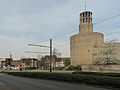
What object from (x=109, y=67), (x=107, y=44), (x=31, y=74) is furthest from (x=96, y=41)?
(x=31, y=74)

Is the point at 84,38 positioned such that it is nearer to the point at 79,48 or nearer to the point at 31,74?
the point at 79,48

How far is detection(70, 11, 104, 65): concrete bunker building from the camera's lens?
186 feet

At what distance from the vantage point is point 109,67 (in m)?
41.4

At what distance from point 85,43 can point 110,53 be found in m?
14.0

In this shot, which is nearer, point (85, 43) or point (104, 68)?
point (104, 68)

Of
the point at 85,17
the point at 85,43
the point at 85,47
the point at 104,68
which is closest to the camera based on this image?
the point at 104,68

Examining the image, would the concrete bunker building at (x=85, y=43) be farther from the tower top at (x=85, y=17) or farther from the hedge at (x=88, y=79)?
the hedge at (x=88, y=79)

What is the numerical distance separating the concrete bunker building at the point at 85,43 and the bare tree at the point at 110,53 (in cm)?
704

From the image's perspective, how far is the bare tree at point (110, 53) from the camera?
4438 cm

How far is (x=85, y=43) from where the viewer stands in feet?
192

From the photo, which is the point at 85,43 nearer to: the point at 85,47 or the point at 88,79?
the point at 85,47

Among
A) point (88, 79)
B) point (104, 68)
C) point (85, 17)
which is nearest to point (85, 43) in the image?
point (85, 17)

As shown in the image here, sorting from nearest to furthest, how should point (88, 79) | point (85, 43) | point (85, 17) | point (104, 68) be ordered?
point (88, 79) < point (104, 68) < point (85, 43) < point (85, 17)

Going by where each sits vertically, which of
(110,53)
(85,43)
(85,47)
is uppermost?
(85,43)
